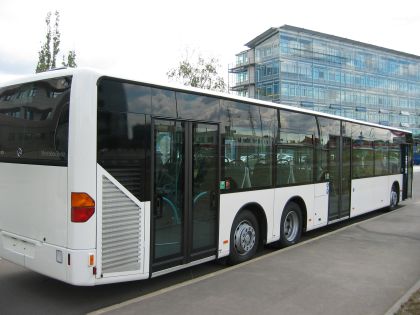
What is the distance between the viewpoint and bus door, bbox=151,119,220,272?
5660 mm

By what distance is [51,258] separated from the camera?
16.7ft

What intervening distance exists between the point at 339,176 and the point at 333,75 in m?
70.4

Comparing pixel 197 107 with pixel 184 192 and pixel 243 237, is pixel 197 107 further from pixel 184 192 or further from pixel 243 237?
pixel 243 237

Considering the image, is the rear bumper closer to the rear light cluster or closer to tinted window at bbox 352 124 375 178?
the rear light cluster

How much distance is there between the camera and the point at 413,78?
94.6 metres

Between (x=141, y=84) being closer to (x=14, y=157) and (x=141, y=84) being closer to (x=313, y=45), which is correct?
(x=14, y=157)

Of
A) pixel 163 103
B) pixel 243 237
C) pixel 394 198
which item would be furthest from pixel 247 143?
pixel 394 198

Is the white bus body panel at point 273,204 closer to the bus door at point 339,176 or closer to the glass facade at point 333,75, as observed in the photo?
the bus door at point 339,176

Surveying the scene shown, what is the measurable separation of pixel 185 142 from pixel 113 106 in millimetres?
1301

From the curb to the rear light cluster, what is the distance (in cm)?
361

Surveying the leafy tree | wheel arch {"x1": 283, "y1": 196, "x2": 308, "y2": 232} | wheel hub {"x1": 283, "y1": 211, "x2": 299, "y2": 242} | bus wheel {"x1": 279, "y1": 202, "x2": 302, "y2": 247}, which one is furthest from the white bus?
the leafy tree

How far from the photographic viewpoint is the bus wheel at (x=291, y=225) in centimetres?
851

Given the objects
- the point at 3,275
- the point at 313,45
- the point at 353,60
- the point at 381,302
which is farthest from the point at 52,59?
the point at 353,60

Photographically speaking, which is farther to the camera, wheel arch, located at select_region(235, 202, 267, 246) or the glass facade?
the glass facade
